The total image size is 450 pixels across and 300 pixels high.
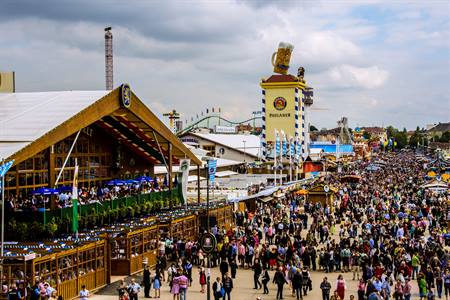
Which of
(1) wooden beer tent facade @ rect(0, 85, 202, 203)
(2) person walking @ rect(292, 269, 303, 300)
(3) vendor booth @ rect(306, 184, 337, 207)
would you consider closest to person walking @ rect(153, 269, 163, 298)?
(2) person walking @ rect(292, 269, 303, 300)

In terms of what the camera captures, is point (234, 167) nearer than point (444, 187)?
No

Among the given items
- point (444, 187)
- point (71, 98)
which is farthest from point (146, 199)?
point (444, 187)

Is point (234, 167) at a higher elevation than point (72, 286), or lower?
higher

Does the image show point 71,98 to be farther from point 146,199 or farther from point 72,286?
point 72,286

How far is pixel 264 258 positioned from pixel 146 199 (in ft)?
27.6

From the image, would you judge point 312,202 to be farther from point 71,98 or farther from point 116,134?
point 71,98

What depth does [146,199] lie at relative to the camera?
32.0m

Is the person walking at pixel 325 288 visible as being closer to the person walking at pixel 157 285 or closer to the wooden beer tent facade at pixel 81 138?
the person walking at pixel 157 285

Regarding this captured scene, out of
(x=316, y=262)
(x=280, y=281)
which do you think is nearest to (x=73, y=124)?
(x=280, y=281)

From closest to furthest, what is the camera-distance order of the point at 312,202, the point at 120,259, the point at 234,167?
the point at 120,259 → the point at 312,202 → the point at 234,167

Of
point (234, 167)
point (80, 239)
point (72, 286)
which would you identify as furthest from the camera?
point (234, 167)

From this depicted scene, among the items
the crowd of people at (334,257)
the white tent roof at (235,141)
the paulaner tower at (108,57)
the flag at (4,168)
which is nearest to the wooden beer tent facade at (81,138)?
the flag at (4,168)

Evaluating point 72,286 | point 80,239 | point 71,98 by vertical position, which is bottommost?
point 72,286

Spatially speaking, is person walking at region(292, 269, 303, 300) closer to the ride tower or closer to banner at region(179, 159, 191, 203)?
banner at region(179, 159, 191, 203)
